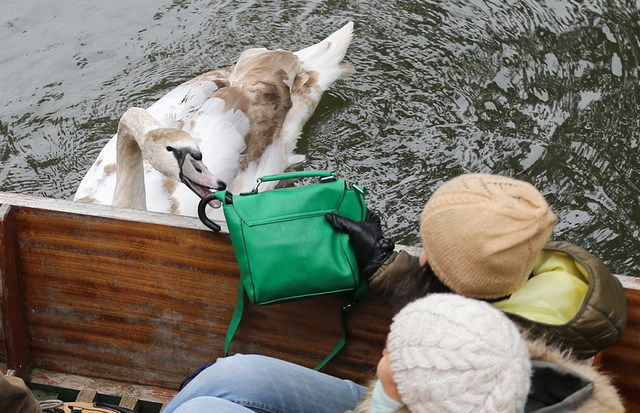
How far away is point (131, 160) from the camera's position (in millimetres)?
3840

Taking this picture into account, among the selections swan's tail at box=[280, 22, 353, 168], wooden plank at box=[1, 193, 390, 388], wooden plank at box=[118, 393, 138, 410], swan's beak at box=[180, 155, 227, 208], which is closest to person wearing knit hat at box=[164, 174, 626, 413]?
wooden plank at box=[1, 193, 390, 388]

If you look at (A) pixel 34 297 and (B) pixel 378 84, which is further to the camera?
(B) pixel 378 84

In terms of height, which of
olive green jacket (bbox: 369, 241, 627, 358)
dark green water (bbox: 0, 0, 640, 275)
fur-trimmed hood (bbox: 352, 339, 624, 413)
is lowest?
dark green water (bbox: 0, 0, 640, 275)

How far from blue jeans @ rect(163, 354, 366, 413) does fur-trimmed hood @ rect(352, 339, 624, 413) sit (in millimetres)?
483

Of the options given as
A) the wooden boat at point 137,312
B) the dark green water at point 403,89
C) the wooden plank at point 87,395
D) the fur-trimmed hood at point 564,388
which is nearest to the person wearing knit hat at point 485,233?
the fur-trimmed hood at point 564,388

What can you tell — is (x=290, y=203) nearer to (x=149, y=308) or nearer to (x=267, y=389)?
(x=267, y=389)

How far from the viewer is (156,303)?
2.73m

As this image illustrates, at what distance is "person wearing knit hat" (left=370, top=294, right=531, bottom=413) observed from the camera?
1.47 metres

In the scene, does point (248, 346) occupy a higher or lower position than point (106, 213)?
lower

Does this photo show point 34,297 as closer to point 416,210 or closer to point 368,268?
point 368,268

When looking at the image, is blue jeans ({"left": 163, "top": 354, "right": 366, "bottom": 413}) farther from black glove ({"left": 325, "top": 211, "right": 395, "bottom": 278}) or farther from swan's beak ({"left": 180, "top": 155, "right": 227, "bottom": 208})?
swan's beak ({"left": 180, "top": 155, "right": 227, "bottom": 208})

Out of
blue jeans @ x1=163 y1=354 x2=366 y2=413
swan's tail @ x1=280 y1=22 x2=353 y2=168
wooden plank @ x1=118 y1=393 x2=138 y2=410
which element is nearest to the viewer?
blue jeans @ x1=163 y1=354 x2=366 y2=413

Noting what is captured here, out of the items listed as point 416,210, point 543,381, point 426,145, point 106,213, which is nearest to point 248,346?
point 106,213

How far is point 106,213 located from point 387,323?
0.85 m
